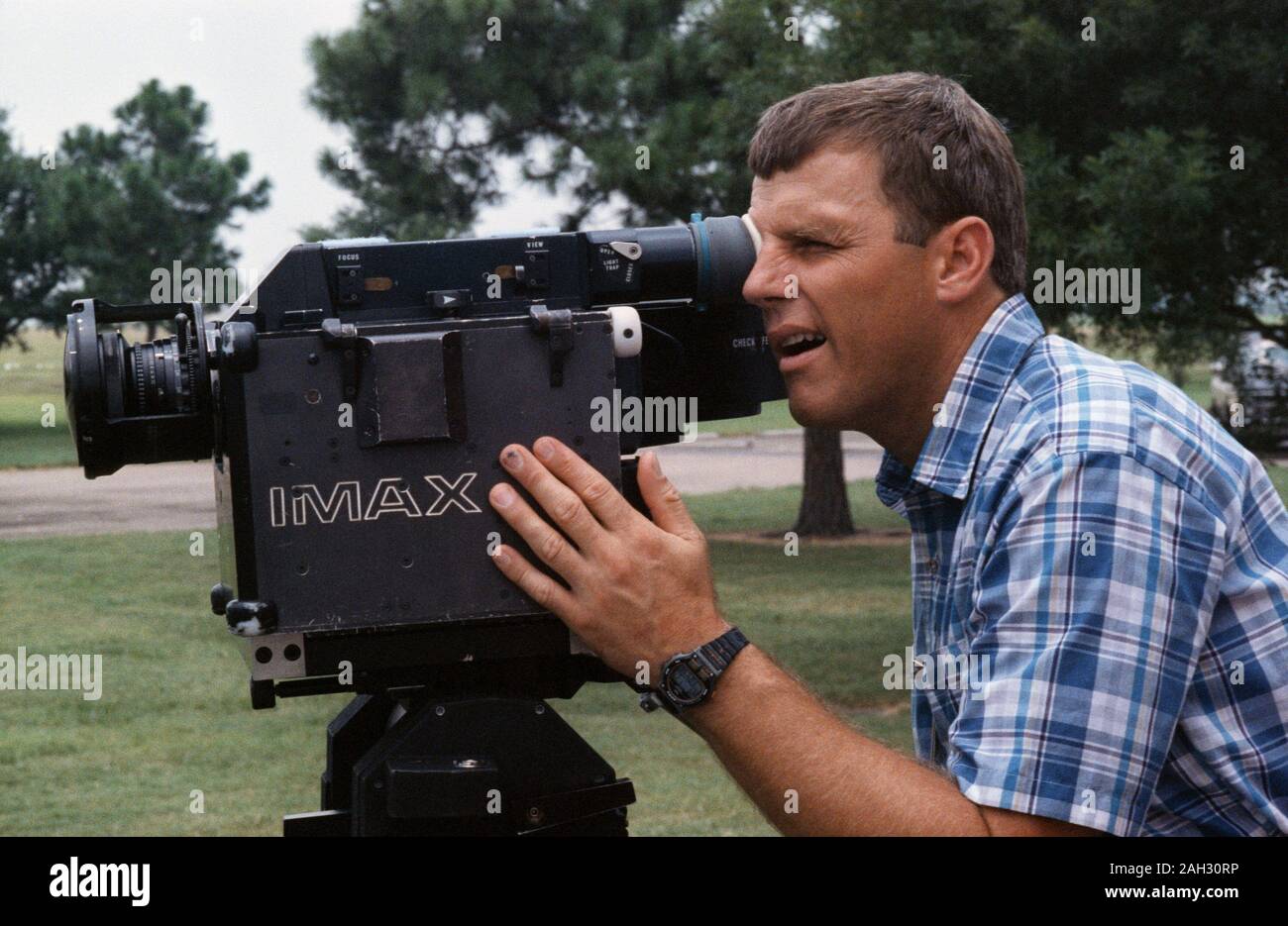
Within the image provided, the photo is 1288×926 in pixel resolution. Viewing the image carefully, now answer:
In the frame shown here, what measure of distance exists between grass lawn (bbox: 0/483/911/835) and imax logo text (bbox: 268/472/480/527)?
5.93 feet

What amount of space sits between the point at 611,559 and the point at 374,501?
13.7 inches

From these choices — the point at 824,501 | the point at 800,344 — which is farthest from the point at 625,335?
the point at 824,501

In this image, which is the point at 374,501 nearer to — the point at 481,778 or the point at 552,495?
the point at 552,495

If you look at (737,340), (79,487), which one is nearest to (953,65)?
(737,340)

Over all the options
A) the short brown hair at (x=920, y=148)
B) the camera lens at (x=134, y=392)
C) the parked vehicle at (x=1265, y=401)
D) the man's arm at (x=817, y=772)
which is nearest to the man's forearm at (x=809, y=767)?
the man's arm at (x=817, y=772)

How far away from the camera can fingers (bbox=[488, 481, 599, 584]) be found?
1932mm

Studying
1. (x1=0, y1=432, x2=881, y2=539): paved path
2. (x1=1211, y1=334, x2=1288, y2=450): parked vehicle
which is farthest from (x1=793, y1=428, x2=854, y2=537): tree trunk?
(x1=1211, y1=334, x2=1288, y2=450): parked vehicle

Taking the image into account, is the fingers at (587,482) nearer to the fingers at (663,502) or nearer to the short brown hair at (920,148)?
the fingers at (663,502)

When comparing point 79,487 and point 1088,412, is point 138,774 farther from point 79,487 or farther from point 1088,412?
point 79,487

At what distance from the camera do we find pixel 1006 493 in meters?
1.76

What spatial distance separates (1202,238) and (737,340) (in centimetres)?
496

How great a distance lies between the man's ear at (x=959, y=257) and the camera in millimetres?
2018

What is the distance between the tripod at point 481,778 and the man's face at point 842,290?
570 mm

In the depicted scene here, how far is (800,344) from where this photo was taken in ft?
6.95
